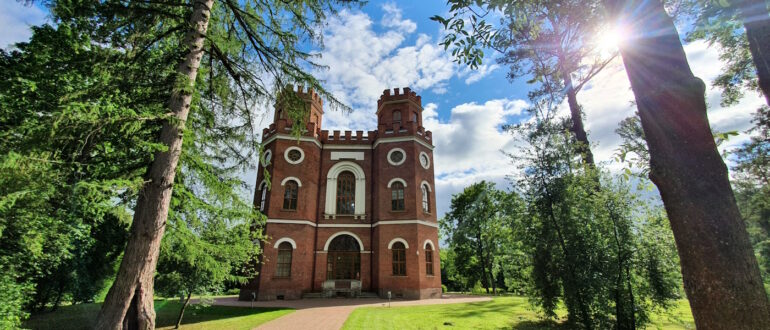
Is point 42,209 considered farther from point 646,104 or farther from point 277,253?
point 277,253

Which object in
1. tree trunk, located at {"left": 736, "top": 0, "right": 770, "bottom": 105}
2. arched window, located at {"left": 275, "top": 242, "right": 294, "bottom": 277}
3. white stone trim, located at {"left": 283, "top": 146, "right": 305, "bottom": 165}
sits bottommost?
arched window, located at {"left": 275, "top": 242, "right": 294, "bottom": 277}

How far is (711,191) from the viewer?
89.7 inches

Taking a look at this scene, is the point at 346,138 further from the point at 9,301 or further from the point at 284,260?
the point at 9,301

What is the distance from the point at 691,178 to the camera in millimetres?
2332

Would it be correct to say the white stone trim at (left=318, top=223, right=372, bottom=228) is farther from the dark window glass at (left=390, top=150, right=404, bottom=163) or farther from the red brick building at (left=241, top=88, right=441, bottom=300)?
the dark window glass at (left=390, top=150, right=404, bottom=163)

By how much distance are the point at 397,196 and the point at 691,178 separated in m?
18.4

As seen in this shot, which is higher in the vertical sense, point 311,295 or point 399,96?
point 399,96

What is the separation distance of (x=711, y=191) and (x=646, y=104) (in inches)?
30.8

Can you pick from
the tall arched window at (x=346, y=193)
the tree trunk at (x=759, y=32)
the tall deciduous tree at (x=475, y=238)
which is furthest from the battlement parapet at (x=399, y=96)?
the tree trunk at (x=759, y=32)

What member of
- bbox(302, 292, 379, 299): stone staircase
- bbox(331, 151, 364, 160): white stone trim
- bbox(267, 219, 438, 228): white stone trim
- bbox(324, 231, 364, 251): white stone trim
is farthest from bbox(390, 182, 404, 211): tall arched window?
bbox(302, 292, 379, 299): stone staircase

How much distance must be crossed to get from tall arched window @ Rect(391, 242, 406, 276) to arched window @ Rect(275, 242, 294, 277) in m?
5.95

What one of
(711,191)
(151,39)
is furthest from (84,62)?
(711,191)

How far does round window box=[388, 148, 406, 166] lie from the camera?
69.5ft

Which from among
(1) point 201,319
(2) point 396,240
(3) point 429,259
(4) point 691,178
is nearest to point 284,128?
(2) point 396,240
